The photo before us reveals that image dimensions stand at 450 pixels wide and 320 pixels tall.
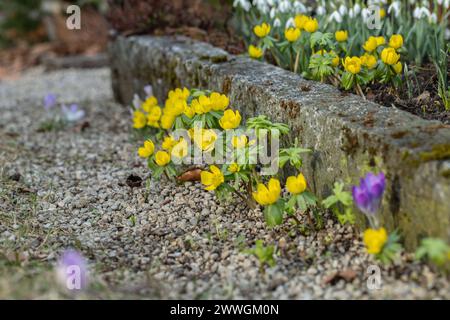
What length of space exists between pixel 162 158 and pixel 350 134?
3.05ft

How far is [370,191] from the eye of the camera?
2.19 meters

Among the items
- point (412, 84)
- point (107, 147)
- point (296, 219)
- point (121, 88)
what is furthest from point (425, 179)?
point (121, 88)

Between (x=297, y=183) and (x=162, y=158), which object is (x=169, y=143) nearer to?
(x=162, y=158)

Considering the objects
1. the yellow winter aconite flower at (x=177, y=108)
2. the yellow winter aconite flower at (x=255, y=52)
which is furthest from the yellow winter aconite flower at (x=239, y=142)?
the yellow winter aconite flower at (x=255, y=52)

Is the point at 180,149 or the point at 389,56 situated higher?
the point at 389,56

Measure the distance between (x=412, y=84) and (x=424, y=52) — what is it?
1.37 feet

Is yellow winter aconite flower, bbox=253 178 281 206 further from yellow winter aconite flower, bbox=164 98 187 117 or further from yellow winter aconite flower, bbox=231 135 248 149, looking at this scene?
yellow winter aconite flower, bbox=164 98 187 117

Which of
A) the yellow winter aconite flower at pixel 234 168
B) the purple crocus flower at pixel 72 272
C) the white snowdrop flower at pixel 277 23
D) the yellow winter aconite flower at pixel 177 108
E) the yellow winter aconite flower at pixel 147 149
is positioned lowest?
the purple crocus flower at pixel 72 272

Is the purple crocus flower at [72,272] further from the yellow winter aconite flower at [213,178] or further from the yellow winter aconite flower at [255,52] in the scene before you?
the yellow winter aconite flower at [255,52]

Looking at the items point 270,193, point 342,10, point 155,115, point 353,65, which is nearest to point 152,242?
point 270,193

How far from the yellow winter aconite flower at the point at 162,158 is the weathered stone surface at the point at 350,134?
51 cm

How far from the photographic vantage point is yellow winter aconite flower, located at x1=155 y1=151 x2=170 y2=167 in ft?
9.77

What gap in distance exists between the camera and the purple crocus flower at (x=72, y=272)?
7.36ft
